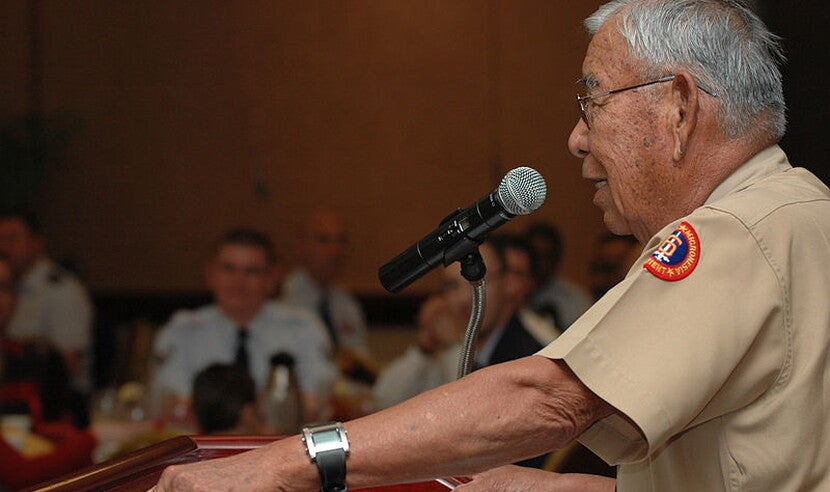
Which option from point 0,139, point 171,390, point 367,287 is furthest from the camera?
point 367,287

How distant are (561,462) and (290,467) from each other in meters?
2.02

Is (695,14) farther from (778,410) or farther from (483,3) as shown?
(483,3)

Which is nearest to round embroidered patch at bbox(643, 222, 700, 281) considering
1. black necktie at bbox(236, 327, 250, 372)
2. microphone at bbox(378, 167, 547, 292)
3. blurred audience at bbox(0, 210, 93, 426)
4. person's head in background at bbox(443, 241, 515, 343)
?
microphone at bbox(378, 167, 547, 292)

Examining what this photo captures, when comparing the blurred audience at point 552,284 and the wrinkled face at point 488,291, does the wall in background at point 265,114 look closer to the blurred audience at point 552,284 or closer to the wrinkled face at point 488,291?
the blurred audience at point 552,284

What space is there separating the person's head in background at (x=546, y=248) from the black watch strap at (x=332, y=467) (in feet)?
17.0

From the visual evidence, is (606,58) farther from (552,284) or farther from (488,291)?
(552,284)

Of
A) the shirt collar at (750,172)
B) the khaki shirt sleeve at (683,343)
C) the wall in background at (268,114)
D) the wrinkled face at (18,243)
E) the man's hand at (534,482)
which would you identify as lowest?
the man's hand at (534,482)

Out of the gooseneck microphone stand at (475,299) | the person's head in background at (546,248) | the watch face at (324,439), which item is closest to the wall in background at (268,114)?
the person's head in background at (546,248)

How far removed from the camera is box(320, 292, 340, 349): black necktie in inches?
240

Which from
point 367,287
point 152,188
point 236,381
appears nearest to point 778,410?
point 236,381

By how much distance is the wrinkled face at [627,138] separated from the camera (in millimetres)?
1364

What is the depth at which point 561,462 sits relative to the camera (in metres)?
3.04

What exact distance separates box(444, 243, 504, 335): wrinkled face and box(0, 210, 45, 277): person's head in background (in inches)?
109

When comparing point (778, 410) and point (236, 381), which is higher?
point (236, 381)
